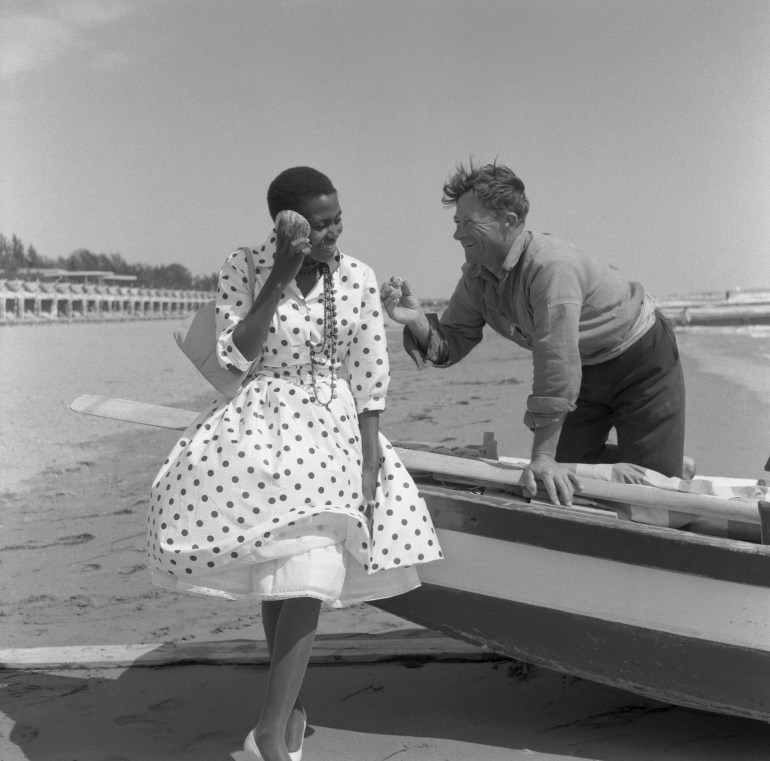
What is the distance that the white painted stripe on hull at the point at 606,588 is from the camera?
2.47 meters

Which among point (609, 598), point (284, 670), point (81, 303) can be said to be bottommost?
point (81, 303)

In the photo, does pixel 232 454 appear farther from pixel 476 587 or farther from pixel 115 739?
pixel 115 739

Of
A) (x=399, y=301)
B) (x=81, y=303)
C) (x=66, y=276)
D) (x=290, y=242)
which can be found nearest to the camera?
(x=290, y=242)

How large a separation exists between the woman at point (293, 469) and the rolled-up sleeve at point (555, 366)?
0.48 metres

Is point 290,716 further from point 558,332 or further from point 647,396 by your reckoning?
point 647,396

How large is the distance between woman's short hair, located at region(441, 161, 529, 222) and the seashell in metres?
0.80

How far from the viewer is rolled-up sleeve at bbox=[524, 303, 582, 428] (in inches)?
109

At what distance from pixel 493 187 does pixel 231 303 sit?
0.93 meters

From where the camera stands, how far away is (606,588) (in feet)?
8.47

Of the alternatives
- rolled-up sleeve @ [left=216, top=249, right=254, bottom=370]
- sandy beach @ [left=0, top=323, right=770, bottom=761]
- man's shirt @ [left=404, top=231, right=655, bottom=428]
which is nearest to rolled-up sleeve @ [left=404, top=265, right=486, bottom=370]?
man's shirt @ [left=404, top=231, right=655, bottom=428]

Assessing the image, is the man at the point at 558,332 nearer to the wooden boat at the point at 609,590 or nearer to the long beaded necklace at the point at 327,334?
the wooden boat at the point at 609,590

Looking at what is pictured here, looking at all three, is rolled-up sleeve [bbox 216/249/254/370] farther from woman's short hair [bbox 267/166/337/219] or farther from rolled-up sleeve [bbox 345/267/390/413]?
rolled-up sleeve [bbox 345/267/390/413]

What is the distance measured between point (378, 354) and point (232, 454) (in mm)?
469

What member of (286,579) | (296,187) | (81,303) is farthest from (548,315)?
(81,303)
